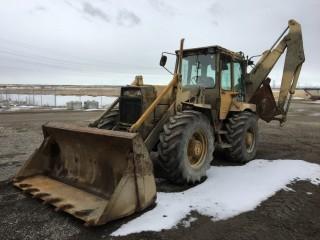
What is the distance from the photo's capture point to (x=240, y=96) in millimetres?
8633

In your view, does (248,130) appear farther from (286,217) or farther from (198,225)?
(198,225)

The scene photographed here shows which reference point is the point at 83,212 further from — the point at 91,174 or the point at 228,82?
the point at 228,82

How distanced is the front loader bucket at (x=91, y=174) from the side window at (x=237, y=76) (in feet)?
13.3

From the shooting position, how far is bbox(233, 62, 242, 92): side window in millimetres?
8091

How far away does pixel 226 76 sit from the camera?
7.74m

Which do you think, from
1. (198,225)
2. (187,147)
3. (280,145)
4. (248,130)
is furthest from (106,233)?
(280,145)

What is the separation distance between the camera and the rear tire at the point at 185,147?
557 centimetres

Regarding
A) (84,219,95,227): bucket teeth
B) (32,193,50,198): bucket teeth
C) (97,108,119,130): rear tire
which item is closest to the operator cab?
(97,108,119,130): rear tire

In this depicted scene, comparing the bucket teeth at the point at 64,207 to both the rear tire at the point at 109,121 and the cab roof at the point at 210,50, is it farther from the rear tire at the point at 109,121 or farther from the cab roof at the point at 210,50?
the cab roof at the point at 210,50

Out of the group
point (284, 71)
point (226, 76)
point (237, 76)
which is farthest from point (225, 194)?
point (284, 71)

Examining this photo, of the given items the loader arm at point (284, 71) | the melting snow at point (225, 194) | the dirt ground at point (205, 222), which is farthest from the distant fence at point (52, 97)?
the dirt ground at point (205, 222)

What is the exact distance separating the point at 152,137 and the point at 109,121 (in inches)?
51.7

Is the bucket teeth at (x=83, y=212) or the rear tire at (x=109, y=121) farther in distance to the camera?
the rear tire at (x=109, y=121)

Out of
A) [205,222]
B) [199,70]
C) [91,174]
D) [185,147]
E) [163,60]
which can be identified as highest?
[163,60]
